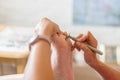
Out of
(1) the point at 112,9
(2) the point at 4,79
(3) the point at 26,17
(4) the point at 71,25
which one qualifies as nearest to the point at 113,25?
(1) the point at 112,9

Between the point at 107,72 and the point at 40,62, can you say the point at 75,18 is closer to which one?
the point at 107,72

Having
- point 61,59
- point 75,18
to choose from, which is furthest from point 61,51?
point 75,18

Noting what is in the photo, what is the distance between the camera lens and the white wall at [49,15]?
2.06 m

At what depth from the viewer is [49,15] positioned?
209cm

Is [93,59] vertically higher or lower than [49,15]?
lower

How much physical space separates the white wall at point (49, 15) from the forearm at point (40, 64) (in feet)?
4.46

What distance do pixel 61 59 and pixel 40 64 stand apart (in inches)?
8.2

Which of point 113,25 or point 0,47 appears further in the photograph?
point 113,25

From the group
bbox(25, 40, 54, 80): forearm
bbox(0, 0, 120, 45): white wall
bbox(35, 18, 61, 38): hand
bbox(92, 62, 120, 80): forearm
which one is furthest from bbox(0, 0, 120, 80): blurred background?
bbox(25, 40, 54, 80): forearm

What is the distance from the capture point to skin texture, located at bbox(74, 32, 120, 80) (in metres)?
0.87

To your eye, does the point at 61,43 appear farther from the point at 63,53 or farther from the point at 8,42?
the point at 8,42

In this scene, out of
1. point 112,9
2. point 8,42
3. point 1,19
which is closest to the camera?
point 8,42

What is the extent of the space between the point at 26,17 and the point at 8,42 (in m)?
0.50

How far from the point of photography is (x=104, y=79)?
3.08 feet
